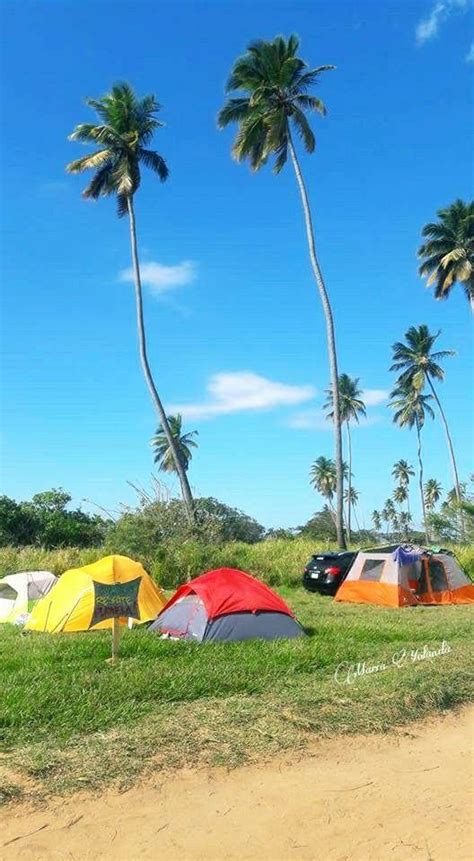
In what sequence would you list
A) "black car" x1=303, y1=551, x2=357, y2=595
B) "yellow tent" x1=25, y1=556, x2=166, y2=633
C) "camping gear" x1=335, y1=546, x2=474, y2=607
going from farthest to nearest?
"black car" x1=303, y1=551, x2=357, y2=595
"camping gear" x1=335, y1=546, x2=474, y2=607
"yellow tent" x1=25, y1=556, x2=166, y2=633

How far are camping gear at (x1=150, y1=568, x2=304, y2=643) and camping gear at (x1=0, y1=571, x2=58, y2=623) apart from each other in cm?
467

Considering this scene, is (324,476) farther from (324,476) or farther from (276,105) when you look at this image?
(276,105)

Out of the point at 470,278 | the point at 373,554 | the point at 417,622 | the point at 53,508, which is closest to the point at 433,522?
the point at 373,554

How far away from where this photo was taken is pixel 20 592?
13.4m

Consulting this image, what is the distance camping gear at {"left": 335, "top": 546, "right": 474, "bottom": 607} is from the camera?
15117 millimetres

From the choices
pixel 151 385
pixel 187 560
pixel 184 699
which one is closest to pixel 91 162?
pixel 151 385

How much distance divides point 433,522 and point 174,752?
20.3m

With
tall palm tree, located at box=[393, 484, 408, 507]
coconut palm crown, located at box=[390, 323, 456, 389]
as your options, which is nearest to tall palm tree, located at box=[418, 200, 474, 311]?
coconut palm crown, located at box=[390, 323, 456, 389]

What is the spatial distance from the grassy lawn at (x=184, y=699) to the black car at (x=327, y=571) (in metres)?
8.07

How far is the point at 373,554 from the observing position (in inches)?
625

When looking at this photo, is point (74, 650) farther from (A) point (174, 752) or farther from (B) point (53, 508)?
(B) point (53, 508)

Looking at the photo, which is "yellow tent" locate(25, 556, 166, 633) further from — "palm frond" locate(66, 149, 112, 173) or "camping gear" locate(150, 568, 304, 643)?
"palm frond" locate(66, 149, 112, 173)

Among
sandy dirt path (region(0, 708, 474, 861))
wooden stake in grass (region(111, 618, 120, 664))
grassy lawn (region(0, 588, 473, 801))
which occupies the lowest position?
sandy dirt path (region(0, 708, 474, 861))

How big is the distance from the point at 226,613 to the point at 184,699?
2.77m
